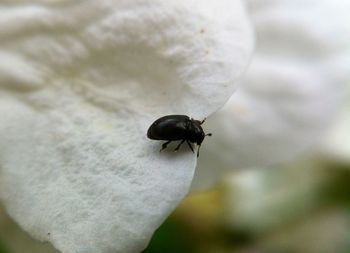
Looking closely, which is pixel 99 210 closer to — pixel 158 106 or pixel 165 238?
pixel 158 106

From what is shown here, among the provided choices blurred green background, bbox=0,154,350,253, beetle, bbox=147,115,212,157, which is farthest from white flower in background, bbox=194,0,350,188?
blurred green background, bbox=0,154,350,253

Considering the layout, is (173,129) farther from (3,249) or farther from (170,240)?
(170,240)

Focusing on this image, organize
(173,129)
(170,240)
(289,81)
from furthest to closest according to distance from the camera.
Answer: (170,240) → (289,81) → (173,129)

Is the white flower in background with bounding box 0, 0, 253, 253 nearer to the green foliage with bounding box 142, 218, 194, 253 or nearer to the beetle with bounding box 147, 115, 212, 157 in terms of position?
the beetle with bounding box 147, 115, 212, 157

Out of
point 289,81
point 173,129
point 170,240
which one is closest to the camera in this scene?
point 173,129

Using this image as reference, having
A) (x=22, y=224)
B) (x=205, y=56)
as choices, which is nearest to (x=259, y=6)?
(x=205, y=56)

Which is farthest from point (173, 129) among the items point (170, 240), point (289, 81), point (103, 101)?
point (170, 240)

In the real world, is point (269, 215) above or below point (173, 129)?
above
